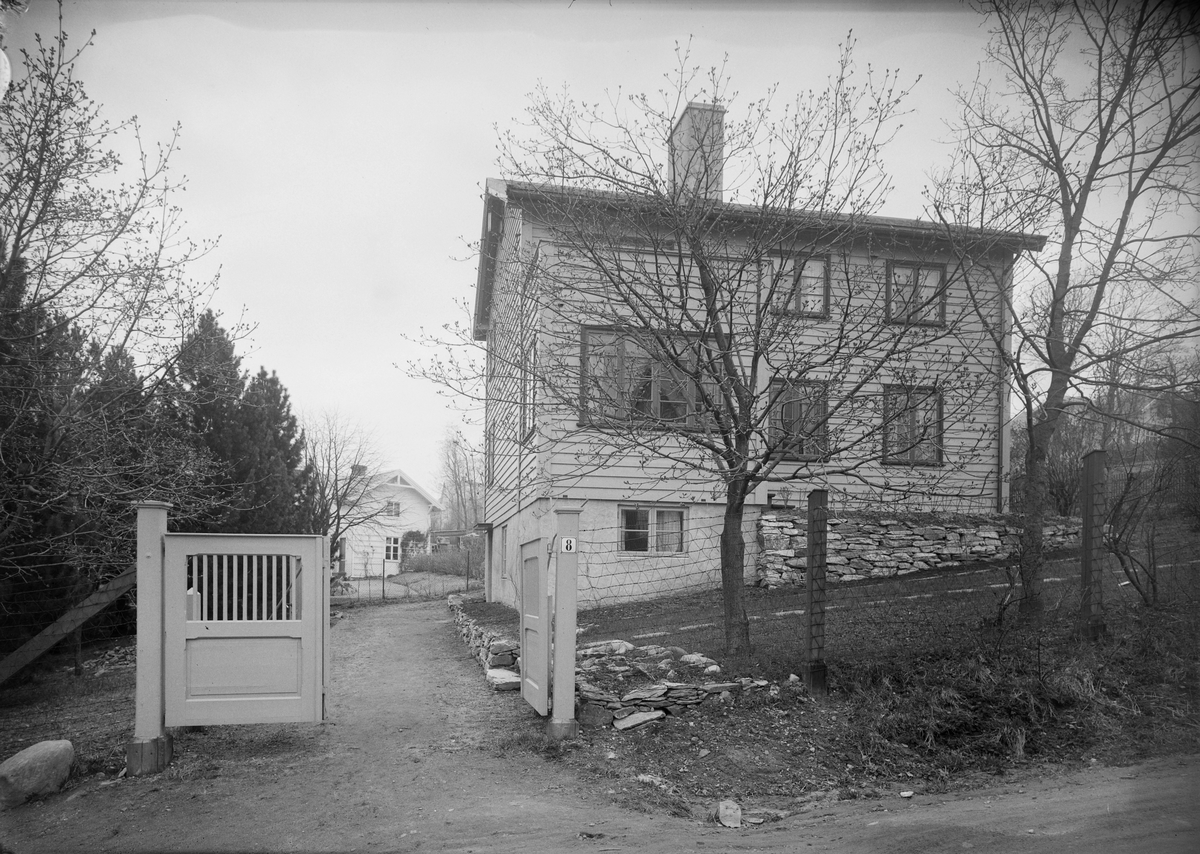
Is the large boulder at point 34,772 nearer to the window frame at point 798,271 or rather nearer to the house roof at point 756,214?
the house roof at point 756,214

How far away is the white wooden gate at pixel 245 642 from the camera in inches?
262

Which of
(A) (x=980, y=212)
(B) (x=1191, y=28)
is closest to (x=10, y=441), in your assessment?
(A) (x=980, y=212)

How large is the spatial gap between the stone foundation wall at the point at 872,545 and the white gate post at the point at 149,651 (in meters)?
9.87

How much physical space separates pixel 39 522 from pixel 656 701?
6.58m

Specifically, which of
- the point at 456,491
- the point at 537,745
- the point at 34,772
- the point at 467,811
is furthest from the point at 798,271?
the point at 456,491

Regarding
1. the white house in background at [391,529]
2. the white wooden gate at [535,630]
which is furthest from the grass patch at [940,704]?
the white house in background at [391,529]

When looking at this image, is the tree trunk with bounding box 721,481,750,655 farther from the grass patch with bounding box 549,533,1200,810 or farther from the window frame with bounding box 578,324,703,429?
the window frame with bounding box 578,324,703,429

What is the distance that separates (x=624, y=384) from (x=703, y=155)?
220 cm

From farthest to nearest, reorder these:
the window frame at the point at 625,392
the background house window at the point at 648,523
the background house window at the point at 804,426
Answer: the background house window at the point at 648,523, the window frame at the point at 625,392, the background house window at the point at 804,426

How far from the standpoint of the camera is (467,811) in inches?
220

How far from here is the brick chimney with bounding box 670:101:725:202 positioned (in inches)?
323

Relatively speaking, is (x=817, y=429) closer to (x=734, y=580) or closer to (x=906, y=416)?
(x=906, y=416)

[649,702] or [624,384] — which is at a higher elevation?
[624,384]

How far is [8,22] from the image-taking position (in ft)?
23.6
